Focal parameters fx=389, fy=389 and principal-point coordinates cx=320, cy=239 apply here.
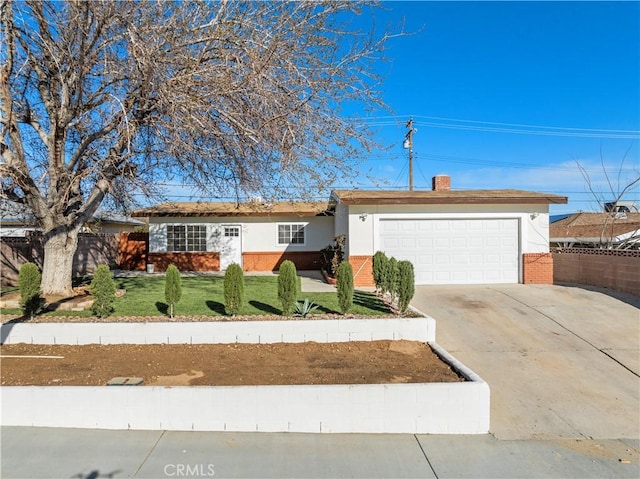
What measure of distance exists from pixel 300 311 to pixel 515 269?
26.4ft

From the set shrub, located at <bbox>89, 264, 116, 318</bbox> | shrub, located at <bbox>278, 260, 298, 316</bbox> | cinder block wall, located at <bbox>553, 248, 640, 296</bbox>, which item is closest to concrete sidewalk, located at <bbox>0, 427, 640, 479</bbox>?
shrub, located at <bbox>89, 264, 116, 318</bbox>

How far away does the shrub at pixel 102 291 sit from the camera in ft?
22.5

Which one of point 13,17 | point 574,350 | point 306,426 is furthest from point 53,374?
point 574,350

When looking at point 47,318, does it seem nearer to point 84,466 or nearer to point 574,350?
point 84,466

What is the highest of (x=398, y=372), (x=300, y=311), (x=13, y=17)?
(x=13, y=17)

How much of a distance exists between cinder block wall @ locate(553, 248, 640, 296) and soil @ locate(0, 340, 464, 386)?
721 centimetres

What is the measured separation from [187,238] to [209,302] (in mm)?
9088

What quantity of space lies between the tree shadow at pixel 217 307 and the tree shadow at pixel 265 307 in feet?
2.15

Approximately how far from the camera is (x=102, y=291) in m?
6.95

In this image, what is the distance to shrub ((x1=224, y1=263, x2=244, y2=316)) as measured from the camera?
704cm

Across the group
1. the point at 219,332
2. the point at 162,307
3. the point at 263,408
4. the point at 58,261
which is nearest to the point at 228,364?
the point at 219,332

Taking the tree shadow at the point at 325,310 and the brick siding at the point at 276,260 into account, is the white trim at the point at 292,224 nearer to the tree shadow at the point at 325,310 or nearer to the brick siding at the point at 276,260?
the brick siding at the point at 276,260

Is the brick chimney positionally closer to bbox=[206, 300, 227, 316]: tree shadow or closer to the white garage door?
the white garage door

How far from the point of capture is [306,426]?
429 cm
